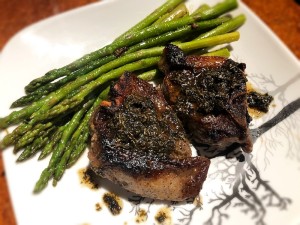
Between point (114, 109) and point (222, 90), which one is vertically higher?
point (114, 109)

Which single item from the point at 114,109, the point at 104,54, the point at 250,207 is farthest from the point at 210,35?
the point at 250,207

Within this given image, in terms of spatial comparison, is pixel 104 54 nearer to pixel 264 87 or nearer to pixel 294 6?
pixel 264 87

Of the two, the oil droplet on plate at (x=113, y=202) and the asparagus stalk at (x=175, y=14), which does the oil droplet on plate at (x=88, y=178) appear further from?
the asparagus stalk at (x=175, y=14)

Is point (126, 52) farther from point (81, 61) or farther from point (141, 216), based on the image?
point (141, 216)

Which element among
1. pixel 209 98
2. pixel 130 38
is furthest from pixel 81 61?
pixel 209 98

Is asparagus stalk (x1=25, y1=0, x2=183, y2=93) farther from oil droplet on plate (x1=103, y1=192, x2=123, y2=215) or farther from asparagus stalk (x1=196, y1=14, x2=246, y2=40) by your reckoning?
oil droplet on plate (x1=103, y1=192, x2=123, y2=215)

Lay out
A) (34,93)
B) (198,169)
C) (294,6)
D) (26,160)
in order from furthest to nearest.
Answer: (294,6), (34,93), (26,160), (198,169)

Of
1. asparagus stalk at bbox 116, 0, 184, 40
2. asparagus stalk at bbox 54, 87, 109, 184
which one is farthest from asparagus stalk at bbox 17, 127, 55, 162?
asparagus stalk at bbox 116, 0, 184, 40
